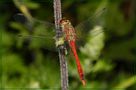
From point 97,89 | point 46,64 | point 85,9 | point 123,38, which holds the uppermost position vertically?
point 85,9

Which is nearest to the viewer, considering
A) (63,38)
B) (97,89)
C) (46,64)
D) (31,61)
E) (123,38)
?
(63,38)

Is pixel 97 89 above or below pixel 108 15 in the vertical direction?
below

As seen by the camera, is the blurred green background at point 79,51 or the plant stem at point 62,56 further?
the blurred green background at point 79,51

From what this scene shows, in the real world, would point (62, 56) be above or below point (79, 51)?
below

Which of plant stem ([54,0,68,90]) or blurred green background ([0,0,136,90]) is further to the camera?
blurred green background ([0,0,136,90])

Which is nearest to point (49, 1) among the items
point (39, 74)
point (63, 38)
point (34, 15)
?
point (34, 15)

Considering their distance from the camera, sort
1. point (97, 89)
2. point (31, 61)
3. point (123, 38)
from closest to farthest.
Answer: point (97, 89), point (31, 61), point (123, 38)

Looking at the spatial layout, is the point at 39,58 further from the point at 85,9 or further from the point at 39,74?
the point at 85,9

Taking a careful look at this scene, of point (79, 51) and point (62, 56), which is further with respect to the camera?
point (79, 51)
